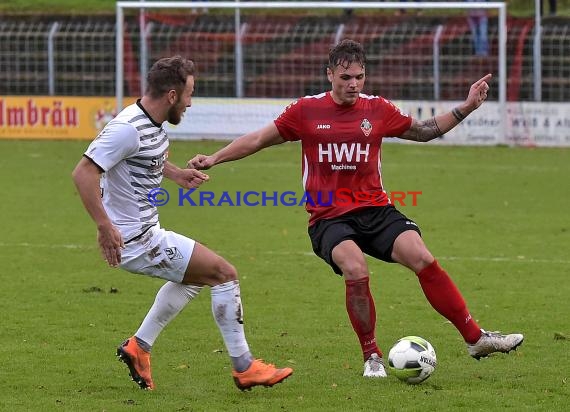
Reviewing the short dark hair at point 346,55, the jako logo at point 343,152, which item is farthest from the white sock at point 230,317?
the short dark hair at point 346,55

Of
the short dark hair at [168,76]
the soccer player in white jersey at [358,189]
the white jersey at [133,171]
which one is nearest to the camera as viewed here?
the white jersey at [133,171]

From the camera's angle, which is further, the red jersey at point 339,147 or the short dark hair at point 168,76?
the red jersey at point 339,147

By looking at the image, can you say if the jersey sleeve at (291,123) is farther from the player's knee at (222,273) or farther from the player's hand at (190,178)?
the player's knee at (222,273)

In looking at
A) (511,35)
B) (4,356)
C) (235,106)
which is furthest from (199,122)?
(4,356)

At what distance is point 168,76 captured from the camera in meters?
6.85

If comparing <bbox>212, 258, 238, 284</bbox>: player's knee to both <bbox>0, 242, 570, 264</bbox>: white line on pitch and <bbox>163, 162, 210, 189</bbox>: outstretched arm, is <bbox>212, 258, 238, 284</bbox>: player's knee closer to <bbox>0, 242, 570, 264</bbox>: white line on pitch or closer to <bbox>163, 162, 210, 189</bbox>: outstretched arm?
<bbox>163, 162, 210, 189</bbox>: outstretched arm

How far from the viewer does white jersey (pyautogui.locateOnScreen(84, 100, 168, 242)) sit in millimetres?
6734

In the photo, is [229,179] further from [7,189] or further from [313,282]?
[313,282]

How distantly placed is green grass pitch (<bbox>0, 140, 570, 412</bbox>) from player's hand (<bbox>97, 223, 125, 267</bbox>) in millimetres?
847

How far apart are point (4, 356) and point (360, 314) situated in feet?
8.04

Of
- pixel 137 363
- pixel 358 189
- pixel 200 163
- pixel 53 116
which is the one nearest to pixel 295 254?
pixel 358 189

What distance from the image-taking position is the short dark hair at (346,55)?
7.56 m

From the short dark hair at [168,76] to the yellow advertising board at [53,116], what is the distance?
19310mm

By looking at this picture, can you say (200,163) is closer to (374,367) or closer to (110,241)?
(110,241)
